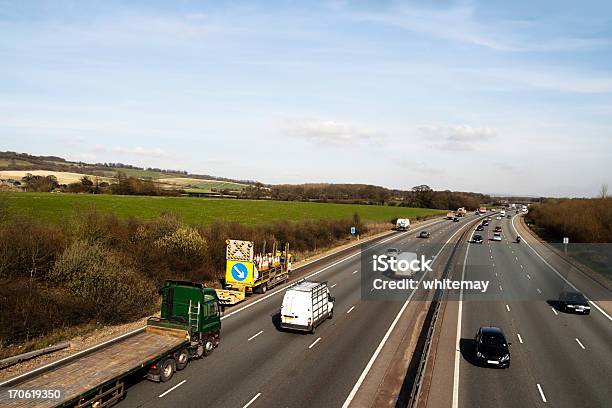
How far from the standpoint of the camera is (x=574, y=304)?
31203 mm

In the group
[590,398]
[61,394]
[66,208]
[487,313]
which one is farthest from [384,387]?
[66,208]

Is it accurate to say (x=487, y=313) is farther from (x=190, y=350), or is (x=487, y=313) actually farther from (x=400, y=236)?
(x=400, y=236)

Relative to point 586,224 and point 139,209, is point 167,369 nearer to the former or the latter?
point 139,209

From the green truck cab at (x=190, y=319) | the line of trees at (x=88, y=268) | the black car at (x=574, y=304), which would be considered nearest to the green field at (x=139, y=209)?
the line of trees at (x=88, y=268)

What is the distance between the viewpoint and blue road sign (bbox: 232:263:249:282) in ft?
104

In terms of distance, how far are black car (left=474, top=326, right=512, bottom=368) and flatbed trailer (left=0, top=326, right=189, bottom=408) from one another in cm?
1352

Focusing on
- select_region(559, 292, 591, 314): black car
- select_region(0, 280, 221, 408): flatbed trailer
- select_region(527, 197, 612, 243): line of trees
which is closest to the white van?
select_region(0, 280, 221, 408): flatbed trailer

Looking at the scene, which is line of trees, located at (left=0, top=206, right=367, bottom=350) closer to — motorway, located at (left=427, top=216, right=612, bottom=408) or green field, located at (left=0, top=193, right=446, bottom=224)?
green field, located at (left=0, top=193, right=446, bottom=224)

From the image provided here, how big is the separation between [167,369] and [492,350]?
574 inches

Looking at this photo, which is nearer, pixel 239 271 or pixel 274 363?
pixel 274 363

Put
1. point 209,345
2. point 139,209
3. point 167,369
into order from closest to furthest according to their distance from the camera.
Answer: point 167,369 < point 209,345 < point 139,209

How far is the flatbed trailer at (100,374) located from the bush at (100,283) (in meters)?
7.77

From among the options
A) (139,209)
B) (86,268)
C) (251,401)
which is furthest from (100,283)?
(139,209)

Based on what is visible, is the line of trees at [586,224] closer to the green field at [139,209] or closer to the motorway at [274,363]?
the green field at [139,209]
